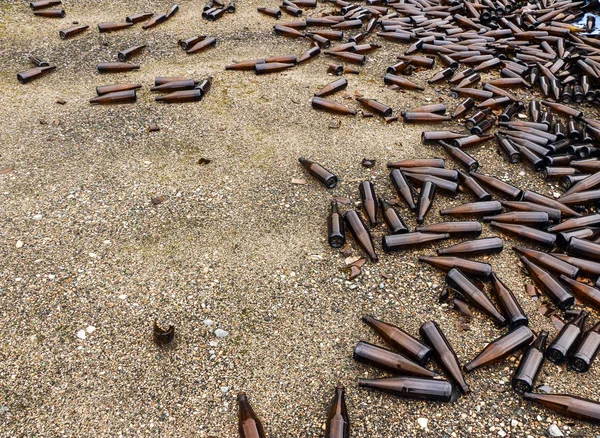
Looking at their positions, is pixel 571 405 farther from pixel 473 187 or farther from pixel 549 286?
pixel 473 187

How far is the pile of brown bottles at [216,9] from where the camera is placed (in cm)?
968

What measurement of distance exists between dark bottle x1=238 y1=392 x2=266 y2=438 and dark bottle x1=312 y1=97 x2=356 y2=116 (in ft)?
15.9

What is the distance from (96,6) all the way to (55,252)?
7503 millimetres

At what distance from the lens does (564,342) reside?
12.4 feet

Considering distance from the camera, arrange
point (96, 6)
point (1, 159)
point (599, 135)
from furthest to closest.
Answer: point (96, 6) < point (599, 135) < point (1, 159)

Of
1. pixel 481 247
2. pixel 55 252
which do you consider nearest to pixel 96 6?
pixel 55 252

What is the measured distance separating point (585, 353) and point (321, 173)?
3339mm

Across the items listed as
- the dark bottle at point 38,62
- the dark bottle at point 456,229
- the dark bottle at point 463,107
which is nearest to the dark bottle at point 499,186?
the dark bottle at point 456,229

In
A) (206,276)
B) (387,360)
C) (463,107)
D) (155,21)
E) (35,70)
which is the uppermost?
(463,107)

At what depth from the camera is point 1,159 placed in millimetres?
5859

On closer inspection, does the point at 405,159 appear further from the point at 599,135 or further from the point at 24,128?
the point at 24,128

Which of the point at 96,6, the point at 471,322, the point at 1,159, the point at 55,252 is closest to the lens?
the point at 471,322

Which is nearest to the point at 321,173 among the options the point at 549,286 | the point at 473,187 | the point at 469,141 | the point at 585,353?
the point at 473,187

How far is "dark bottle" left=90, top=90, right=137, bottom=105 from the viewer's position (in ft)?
23.1
